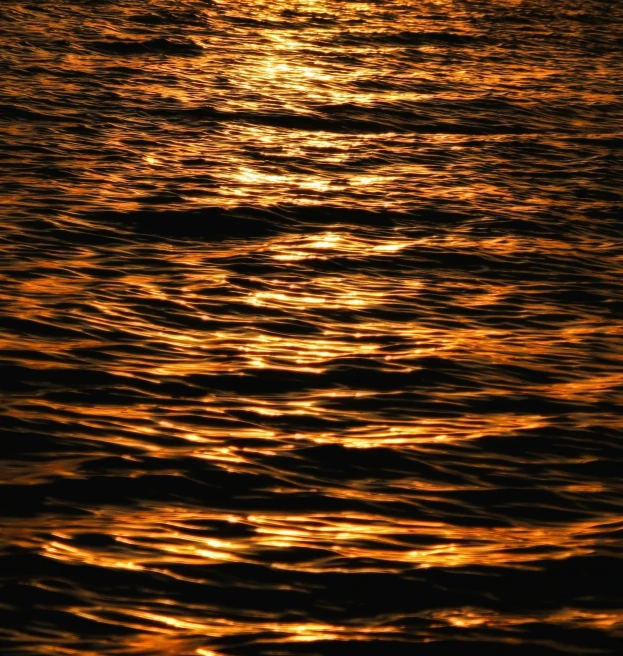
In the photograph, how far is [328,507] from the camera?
10.1m

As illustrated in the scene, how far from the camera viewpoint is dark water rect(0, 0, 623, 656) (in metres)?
8.84

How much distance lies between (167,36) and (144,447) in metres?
23.2

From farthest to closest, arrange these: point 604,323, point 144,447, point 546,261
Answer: point 546,261 → point 604,323 → point 144,447

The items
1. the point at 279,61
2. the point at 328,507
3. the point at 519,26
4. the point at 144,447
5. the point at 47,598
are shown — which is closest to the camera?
the point at 47,598

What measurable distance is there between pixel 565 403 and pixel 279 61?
755 inches

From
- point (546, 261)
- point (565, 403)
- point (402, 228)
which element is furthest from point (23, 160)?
point (565, 403)

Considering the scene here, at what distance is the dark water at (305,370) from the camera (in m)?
8.84

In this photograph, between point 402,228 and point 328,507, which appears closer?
point 328,507

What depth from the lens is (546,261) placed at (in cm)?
1736

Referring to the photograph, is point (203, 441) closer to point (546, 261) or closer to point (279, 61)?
point (546, 261)

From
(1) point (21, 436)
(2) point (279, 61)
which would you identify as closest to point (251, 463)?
(1) point (21, 436)

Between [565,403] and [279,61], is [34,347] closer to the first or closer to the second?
[565,403]

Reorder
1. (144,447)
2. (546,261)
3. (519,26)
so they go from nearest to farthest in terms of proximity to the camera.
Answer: (144,447) → (546,261) → (519,26)

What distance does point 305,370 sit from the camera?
42.5 feet
